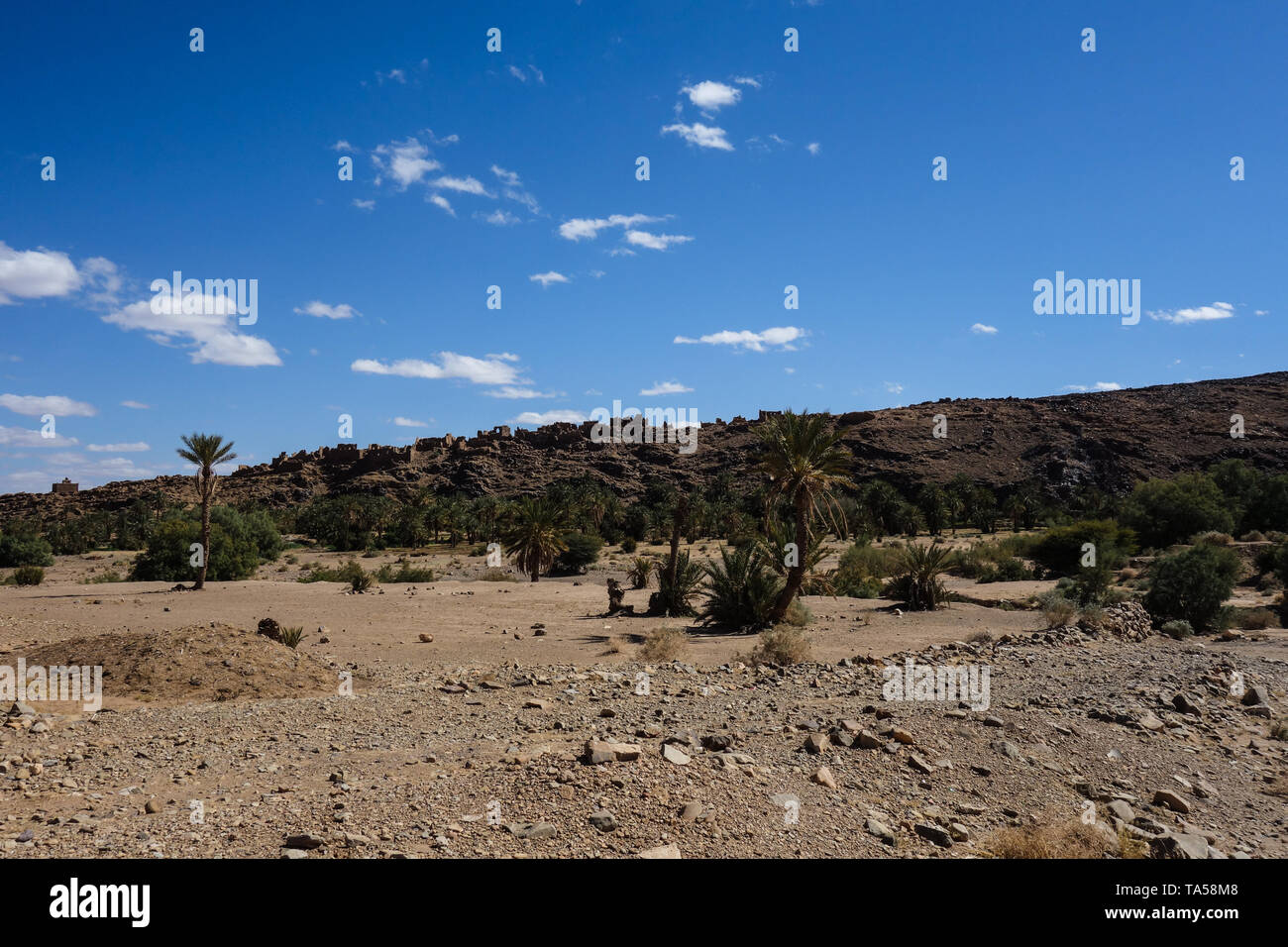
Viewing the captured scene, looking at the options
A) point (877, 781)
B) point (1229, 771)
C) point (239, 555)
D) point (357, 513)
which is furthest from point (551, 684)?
point (357, 513)

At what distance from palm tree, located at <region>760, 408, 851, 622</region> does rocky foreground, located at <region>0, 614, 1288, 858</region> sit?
26.5 feet

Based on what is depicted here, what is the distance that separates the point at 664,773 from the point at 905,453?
103 metres

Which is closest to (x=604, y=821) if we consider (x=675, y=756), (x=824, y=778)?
(x=675, y=756)

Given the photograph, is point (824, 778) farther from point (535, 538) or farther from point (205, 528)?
point (205, 528)

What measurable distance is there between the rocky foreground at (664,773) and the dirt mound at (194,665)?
0.80m

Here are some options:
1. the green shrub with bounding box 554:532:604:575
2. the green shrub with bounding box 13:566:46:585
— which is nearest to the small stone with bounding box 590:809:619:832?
the green shrub with bounding box 554:532:604:575

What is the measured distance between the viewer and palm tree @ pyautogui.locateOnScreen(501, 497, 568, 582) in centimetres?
3512

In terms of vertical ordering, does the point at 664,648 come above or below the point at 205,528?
below

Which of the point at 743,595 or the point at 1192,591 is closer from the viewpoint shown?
the point at 743,595

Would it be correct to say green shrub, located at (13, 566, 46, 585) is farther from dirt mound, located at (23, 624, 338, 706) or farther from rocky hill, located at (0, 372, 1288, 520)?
rocky hill, located at (0, 372, 1288, 520)

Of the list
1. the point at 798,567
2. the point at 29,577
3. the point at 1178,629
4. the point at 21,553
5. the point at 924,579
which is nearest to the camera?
the point at 1178,629

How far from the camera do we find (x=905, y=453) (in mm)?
103688
